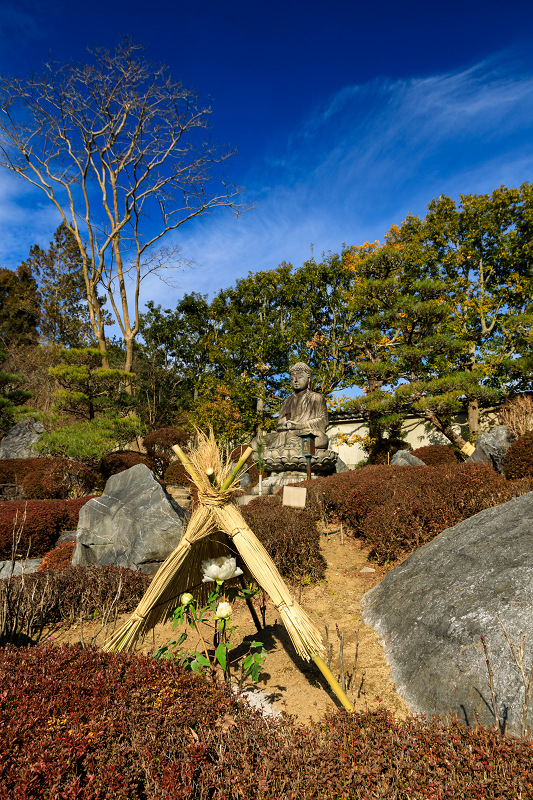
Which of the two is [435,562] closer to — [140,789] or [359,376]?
[140,789]

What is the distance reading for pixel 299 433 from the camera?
1047 cm

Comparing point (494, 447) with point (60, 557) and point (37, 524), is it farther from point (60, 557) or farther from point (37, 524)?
point (37, 524)

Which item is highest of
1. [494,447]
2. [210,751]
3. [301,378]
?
[301,378]

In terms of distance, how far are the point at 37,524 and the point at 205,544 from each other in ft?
17.8

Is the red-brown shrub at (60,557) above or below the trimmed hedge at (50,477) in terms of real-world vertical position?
below

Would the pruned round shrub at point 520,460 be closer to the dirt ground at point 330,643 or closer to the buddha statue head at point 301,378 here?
the dirt ground at point 330,643

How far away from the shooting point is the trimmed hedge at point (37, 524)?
21.6 feet

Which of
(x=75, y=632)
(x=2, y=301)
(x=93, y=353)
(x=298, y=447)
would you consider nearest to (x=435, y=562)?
(x=75, y=632)

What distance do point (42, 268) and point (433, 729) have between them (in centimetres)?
3028

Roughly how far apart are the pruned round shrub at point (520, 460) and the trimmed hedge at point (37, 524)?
7716 millimetres

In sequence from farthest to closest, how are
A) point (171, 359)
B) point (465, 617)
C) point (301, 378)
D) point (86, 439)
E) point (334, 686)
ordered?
point (171, 359) < point (301, 378) < point (86, 439) < point (465, 617) < point (334, 686)

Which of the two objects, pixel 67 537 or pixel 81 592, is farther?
pixel 67 537

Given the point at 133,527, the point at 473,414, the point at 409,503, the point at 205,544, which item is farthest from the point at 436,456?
the point at 205,544

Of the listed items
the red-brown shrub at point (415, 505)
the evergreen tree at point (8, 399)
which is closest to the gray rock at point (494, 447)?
the red-brown shrub at point (415, 505)
